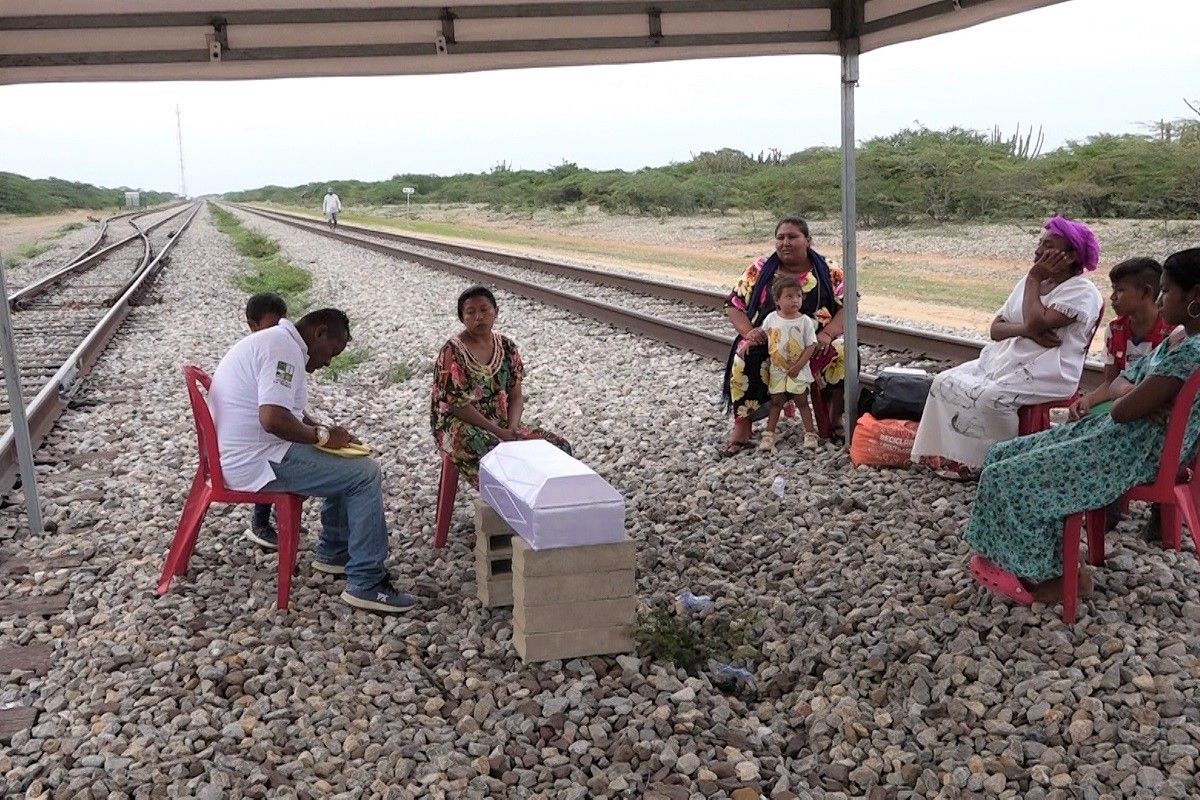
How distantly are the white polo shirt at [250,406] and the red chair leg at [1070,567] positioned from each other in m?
3.08

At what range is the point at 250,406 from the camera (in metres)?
4.47

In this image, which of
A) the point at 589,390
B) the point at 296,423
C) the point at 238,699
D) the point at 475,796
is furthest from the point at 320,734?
the point at 589,390

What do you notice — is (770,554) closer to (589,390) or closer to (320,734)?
(320,734)

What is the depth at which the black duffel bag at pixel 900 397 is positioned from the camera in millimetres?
6246

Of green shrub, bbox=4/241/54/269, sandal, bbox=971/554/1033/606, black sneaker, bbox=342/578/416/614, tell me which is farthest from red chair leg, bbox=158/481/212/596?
green shrub, bbox=4/241/54/269

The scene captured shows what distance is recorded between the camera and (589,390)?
882cm

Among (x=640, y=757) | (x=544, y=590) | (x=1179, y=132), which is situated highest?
(x=1179, y=132)

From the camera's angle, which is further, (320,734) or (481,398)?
(481,398)

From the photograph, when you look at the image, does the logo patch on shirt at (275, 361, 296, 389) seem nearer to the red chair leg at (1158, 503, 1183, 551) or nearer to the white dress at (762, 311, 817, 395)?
the white dress at (762, 311, 817, 395)

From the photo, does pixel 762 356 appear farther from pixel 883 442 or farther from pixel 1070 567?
pixel 1070 567

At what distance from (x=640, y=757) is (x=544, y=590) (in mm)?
772

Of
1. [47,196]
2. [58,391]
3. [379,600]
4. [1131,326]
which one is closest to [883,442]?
[1131,326]

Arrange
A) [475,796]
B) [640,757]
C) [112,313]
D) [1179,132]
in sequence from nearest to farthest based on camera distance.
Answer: [475,796], [640,757], [112,313], [1179,132]

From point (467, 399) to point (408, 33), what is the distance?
1.99 metres
